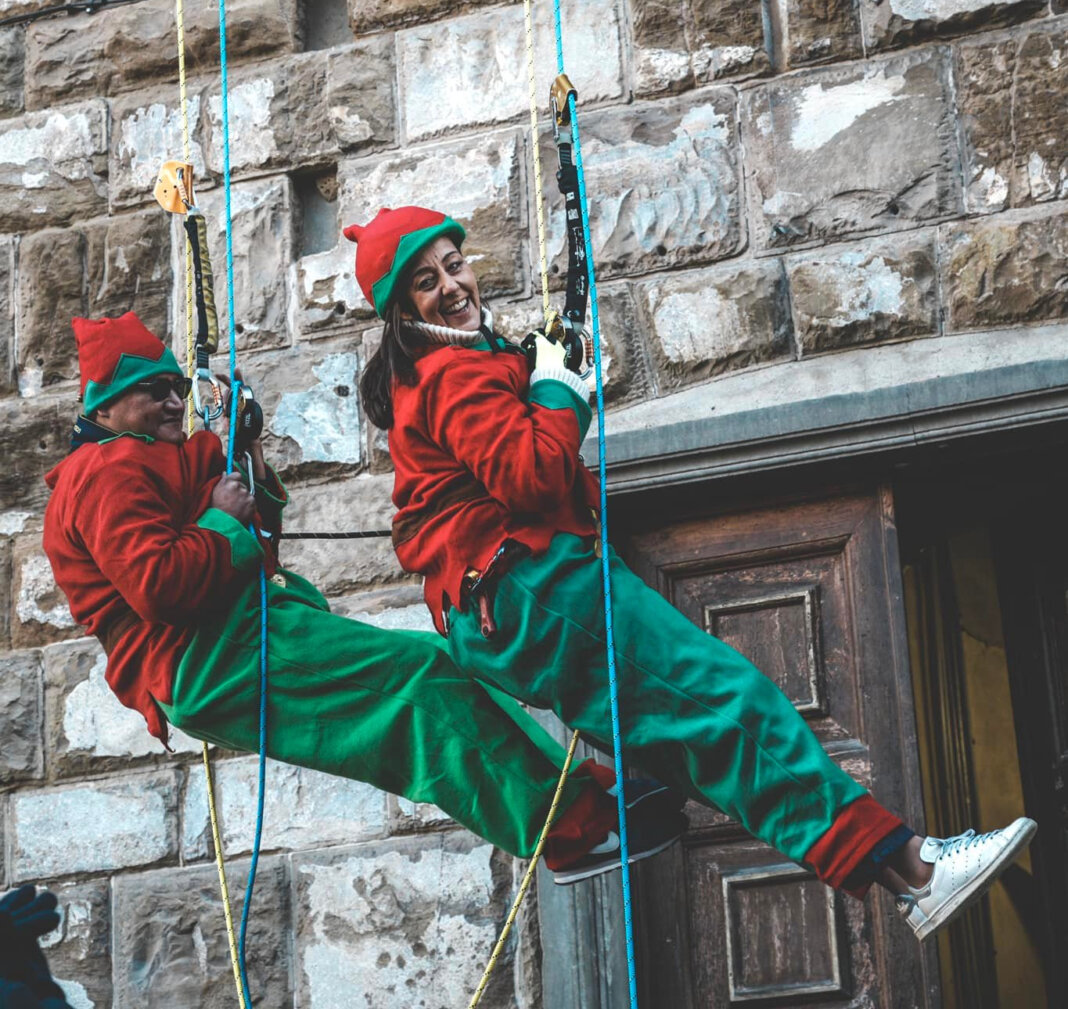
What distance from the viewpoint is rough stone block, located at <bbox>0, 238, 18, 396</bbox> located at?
19.1 feet

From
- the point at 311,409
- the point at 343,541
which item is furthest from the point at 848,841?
the point at 311,409

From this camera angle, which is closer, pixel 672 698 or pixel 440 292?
pixel 672 698

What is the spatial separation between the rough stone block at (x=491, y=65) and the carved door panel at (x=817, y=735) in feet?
4.21

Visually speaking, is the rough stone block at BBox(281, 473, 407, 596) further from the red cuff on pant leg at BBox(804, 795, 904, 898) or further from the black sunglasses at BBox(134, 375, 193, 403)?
the red cuff on pant leg at BBox(804, 795, 904, 898)

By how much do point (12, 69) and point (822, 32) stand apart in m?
2.48

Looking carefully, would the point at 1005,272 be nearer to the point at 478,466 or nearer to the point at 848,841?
the point at 478,466

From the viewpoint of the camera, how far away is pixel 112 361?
423 centimetres

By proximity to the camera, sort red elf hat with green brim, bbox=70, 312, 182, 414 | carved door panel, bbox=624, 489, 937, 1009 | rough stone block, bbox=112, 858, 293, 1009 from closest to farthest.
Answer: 1. red elf hat with green brim, bbox=70, 312, 182, 414
2. carved door panel, bbox=624, 489, 937, 1009
3. rough stone block, bbox=112, 858, 293, 1009

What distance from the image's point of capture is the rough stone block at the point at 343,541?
5270mm

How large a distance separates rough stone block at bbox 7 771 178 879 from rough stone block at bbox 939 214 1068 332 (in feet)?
7.75

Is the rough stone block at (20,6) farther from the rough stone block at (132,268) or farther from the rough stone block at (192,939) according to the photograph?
the rough stone block at (192,939)

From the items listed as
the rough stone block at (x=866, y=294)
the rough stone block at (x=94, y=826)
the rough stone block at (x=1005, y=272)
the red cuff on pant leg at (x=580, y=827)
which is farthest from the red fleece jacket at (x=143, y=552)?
the rough stone block at (x=1005, y=272)

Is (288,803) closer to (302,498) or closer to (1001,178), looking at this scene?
(302,498)

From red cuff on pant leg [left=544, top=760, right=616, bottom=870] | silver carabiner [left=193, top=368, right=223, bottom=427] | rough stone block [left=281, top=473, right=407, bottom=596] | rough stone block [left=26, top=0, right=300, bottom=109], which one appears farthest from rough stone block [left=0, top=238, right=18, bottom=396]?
red cuff on pant leg [left=544, top=760, right=616, bottom=870]
